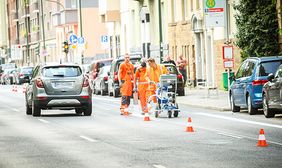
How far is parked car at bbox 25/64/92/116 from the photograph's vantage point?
3259cm

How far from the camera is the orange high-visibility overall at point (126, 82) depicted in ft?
110

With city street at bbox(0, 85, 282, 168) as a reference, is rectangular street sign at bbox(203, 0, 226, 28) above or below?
above

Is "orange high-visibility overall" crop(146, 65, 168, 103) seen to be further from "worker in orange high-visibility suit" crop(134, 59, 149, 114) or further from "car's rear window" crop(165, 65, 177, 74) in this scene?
"car's rear window" crop(165, 65, 177, 74)

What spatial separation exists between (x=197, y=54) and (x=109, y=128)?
3069cm

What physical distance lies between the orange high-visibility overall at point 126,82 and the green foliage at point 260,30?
10.1m

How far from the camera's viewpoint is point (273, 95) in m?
28.0

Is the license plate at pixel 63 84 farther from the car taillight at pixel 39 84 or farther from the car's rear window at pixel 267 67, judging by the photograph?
the car's rear window at pixel 267 67

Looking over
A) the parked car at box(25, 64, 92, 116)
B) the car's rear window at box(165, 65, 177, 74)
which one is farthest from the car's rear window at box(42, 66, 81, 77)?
the car's rear window at box(165, 65, 177, 74)

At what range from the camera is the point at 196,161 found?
642 inches

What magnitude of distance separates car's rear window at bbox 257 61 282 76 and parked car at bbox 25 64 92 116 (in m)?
5.53

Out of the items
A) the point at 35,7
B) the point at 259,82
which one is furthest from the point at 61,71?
the point at 35,7

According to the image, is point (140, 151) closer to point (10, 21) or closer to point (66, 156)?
point (66, 156)

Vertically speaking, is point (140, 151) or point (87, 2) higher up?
point (87, 2)

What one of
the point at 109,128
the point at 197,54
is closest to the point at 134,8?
the point at 197,54
